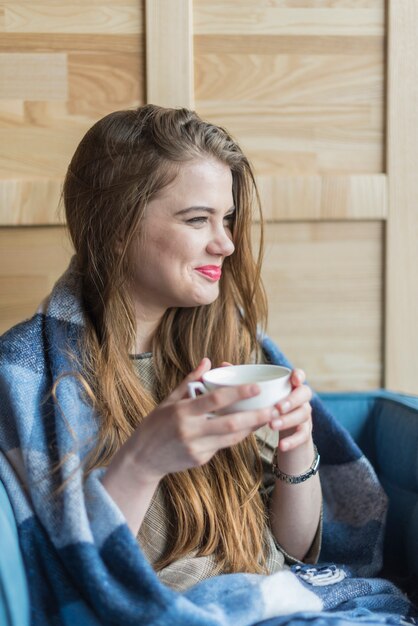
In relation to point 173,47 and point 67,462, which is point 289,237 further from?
point 67,462

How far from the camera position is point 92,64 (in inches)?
63.8

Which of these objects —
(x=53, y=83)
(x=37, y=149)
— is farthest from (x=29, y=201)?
(x=53, y=83)

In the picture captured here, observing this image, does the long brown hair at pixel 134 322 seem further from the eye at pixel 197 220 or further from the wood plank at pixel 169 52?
the wood plank at pixel 169 52

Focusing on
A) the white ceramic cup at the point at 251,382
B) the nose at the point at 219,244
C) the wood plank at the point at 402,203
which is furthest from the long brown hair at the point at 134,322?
the wood plank at the point at 402,203

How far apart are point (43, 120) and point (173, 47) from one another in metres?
0.30

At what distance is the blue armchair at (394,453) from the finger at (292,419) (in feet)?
1.20

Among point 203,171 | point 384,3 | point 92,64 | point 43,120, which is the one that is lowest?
point 203,171

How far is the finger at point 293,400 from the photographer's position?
3.36ft

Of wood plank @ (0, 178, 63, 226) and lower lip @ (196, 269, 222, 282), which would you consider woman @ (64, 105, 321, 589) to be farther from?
wood plank @ (0, 178, 63, 226)

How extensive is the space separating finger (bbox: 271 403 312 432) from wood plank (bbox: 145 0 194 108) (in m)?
0.80

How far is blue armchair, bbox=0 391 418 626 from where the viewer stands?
1.37m

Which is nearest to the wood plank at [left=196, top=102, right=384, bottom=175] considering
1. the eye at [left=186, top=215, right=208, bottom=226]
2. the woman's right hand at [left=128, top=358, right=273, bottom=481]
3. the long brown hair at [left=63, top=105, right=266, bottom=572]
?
the long brown hair at [left=63, top=105, right=266, bottom=572]

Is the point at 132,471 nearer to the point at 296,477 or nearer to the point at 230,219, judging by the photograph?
the point at 296,477

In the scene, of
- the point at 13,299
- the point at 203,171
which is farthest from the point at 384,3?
the point at 13,299
